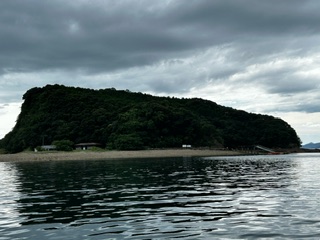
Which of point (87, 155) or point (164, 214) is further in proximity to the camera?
point (87, 155)

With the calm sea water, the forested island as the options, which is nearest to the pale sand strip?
the forested island

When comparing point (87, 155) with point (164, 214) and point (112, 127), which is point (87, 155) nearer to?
point (112, 127)

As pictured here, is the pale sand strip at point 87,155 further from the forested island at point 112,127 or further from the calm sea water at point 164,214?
the calm sea water at point 164,214

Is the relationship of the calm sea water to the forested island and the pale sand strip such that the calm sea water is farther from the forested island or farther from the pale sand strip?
the forested island

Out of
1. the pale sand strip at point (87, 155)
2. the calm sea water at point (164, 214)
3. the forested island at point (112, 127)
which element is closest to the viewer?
the calm sea water at point (164, 214)

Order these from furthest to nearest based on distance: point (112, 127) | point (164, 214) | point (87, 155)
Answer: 1. point (112, 127)
2. point (87, 155)
3. point (164, 214)

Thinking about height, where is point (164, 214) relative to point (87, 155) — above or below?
below

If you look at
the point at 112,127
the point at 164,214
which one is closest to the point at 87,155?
the point at 112,127

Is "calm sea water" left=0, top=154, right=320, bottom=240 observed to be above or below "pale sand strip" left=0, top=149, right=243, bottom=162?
below

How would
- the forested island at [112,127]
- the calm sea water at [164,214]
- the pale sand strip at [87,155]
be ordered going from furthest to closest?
the forested island at [112,127], the pale sand strip at [87,155], the calm sea water at [164,214]

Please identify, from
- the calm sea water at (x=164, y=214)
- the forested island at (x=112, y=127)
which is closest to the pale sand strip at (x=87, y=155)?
the forested island at (x=112, y=127)

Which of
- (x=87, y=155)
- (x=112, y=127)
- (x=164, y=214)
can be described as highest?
(x=112, y=127)

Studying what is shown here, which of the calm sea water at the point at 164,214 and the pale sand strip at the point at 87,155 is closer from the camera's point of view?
the calm sea water at the point at 164,214

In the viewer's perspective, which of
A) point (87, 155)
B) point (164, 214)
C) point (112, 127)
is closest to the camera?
point (164, 214)
